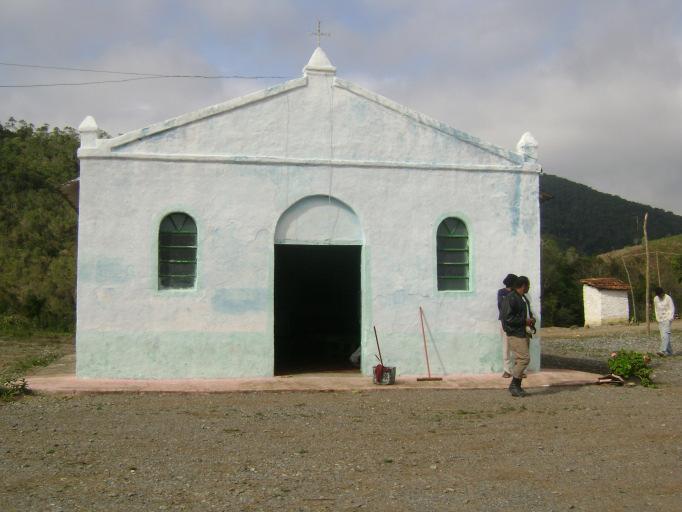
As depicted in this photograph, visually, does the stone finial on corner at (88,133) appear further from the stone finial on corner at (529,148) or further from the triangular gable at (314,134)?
the stone finial on corner at (529,148)

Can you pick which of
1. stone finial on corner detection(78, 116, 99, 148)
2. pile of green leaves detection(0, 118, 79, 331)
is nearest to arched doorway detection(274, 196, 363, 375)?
stone finial on corner detection(78, 116, 99, 148)

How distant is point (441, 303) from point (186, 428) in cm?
535

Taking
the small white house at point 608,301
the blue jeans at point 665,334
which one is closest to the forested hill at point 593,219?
the small white house at point 608,301

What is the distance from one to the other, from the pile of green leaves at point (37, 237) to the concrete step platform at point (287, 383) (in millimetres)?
14909

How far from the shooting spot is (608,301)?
31297 mm

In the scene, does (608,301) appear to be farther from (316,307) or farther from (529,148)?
(529,148)

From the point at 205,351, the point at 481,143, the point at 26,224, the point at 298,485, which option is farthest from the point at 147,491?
the point at 26,224

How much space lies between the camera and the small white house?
31.2 m

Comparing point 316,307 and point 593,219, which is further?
point 593,219

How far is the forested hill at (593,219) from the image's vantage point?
66250 millimetres

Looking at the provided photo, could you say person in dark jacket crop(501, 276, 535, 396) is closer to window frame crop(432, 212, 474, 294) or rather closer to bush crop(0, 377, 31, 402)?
window frame crop(432, 212, 474, 294)

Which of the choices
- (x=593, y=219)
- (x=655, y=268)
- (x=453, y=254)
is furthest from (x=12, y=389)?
(x=593, y=219)

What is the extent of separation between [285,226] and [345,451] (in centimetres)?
548

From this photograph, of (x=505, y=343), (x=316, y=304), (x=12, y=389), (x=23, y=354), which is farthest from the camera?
(x=316, y=304)
